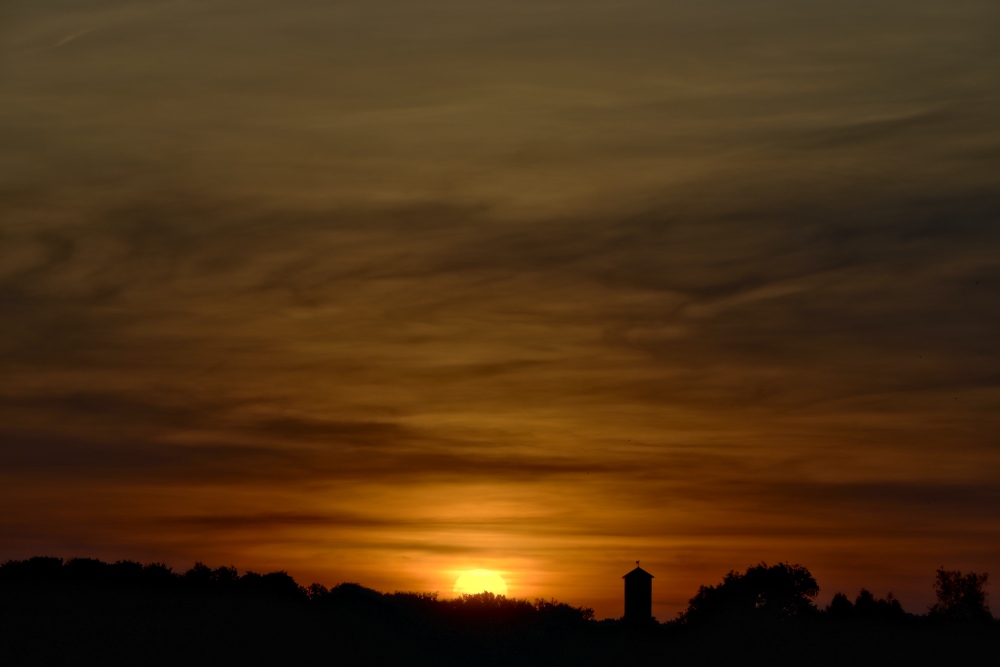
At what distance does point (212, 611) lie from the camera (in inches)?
3036

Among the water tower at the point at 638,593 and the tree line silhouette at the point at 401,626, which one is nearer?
the tree line silhouette at the point at 401,626

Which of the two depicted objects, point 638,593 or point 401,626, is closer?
point 401,626

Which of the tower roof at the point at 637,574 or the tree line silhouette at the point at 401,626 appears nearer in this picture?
the tree line silhouette at the point at 401,626

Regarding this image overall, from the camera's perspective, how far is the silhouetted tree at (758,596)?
86125 mm

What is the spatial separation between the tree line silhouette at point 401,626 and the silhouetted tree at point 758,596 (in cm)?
10

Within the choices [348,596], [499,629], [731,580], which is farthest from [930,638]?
[348,596]

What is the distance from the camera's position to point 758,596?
88.4 meters

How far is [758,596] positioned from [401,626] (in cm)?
2406

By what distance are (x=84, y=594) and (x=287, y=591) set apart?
1207 cm

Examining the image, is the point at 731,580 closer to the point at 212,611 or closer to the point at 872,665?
the point at 872,665

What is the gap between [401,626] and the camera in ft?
273

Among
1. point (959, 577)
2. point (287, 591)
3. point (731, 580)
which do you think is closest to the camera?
point (287, 591)

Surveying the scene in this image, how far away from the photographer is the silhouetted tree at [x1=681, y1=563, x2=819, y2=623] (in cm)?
8612

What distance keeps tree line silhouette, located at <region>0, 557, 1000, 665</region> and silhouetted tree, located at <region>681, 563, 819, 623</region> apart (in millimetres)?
103
